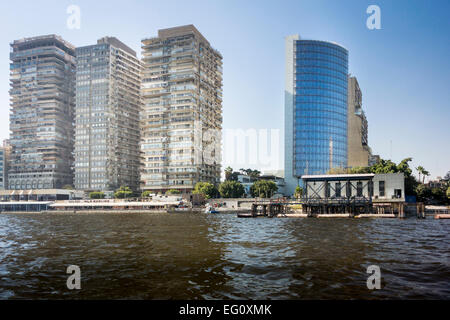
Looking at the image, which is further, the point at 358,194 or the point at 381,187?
the point at 381,187

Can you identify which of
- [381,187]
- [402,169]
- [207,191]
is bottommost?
[207,191]

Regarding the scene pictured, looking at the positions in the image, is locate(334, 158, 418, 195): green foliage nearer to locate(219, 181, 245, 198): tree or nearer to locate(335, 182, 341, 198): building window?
locate(335, 182, 341, 198): building window

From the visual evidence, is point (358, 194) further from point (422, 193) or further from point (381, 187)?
point (422, 193)

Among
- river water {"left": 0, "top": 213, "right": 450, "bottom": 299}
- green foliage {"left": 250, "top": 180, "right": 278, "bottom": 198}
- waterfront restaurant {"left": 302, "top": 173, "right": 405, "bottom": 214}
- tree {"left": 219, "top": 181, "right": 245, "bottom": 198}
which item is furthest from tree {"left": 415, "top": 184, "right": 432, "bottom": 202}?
river water {"left": 0, "top": 213, "right": 450, "bottom": 299}

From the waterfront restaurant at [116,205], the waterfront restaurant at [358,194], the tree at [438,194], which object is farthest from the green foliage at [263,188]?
the tree at [438,194]

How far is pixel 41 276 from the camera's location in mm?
25516

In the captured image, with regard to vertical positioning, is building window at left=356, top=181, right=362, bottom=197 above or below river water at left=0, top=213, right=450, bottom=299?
above

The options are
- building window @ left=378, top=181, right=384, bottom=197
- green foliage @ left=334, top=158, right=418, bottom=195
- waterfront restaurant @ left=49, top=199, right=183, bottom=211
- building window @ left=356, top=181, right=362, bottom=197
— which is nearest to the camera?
building window @ left=356, top=181, right=362, bottom=197

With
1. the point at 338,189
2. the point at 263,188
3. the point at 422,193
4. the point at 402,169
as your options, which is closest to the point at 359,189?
the point at 338,189

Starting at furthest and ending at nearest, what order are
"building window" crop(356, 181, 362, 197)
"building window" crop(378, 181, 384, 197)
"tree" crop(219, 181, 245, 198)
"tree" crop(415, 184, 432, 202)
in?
"tree" crop(219, 181, 245, 198), "tree" crop(415, 184, 432, 202), "building window" crop(378, 181, 384, 197), "building window" crop(356, 181, 362, 197)

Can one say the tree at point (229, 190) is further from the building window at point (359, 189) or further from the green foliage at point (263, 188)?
the building window at point (359, 189)
